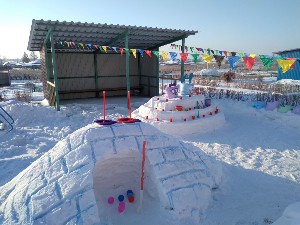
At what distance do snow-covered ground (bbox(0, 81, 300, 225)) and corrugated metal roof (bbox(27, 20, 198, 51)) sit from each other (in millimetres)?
3537

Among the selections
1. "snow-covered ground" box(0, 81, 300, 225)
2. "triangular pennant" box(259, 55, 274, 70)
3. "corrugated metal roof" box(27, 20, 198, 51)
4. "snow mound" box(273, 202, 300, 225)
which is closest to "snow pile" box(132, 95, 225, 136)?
"snow-covered ground" box(0, 81, 300, 225)

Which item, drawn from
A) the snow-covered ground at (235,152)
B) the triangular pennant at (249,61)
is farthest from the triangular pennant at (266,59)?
the snow-covered ground at (235,152)

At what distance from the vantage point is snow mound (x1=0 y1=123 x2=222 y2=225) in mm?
3461

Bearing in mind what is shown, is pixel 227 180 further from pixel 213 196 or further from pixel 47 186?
pixel 47 186

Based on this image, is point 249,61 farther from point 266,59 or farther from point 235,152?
point 235,152

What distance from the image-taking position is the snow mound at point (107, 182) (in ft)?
11.4

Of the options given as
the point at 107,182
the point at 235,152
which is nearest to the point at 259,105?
the point at 235,152

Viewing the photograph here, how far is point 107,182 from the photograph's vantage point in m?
4.36

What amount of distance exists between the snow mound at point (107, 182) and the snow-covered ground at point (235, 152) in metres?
0.17

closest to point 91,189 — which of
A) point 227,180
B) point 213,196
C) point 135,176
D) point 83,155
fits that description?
point 83,155

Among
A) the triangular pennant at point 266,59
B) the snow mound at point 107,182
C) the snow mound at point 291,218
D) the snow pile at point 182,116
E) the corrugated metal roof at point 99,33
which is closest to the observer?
the snow mound at point 291,218

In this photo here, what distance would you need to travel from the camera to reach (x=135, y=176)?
452cm

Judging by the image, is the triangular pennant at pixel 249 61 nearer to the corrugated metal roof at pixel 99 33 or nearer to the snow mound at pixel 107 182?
the snow mound at pixel 107 182

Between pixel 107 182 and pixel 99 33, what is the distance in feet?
31.4
